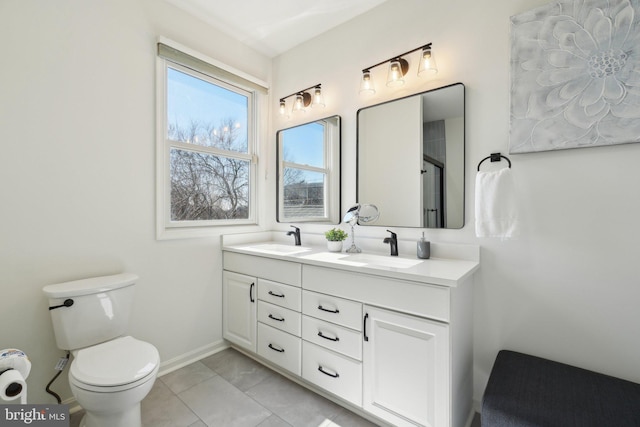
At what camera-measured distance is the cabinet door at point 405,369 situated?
1.32 metres

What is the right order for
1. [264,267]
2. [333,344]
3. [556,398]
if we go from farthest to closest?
[264,267] → [333,344] → [556,398]

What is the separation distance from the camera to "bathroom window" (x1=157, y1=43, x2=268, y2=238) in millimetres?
2139

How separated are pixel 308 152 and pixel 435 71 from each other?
116 centimetres

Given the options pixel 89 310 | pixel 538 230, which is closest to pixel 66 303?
pixel 89 310

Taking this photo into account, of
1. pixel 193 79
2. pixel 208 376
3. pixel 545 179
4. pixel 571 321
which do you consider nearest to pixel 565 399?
pixel 571 321

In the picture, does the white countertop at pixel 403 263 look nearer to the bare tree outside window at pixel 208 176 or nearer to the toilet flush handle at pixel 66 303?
the bare tree outside window at pixel 208 176

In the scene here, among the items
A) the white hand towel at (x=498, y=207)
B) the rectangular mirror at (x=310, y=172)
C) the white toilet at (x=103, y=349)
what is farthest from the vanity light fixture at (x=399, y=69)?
the white toilet at (x=103, y=349)

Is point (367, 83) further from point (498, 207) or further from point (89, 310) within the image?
point (89, 310)

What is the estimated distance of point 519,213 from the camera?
5.15 ft

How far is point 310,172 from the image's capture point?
257cm

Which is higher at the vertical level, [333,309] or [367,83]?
[367,83]

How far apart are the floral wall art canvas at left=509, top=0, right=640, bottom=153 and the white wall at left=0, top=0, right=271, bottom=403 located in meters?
2.22

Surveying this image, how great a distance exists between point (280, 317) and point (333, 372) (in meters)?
0.50

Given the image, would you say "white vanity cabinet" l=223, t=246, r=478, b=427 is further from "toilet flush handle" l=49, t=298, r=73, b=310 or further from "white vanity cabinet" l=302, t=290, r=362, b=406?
"toilet flush handle" l=49, t=298, r=73, b=310
